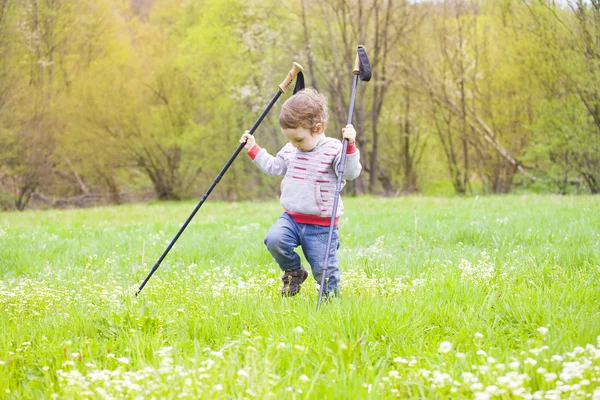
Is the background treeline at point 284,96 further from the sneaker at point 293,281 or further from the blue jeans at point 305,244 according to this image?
the sneaker at point 293,281

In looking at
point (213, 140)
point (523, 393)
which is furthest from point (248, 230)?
point (213, 140)

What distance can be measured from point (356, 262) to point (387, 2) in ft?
58.1

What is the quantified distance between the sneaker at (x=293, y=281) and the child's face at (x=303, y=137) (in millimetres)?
1050

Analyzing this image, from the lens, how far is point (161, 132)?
27719 millimetres

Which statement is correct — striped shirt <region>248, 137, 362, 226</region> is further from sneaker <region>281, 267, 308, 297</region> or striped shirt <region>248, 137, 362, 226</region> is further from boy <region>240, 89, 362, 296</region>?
sneaker <region>281, 267, 308, 297</region>

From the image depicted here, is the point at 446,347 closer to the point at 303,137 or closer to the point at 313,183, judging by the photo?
the point at 313,183

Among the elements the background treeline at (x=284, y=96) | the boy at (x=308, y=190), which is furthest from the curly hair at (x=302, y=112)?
the background treeline at (x=284, y=96)

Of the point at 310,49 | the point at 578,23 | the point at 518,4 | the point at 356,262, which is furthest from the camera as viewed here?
the point at 310,49

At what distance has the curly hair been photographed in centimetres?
443

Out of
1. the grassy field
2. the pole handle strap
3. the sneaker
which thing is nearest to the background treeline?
the pole handle strap

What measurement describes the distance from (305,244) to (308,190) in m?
0.46

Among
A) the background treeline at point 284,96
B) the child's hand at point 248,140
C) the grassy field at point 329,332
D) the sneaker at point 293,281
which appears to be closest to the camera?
the grassy field at point 329,332

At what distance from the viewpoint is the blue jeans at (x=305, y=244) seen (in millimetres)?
4570

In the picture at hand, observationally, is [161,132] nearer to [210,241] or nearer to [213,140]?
[213,140]
